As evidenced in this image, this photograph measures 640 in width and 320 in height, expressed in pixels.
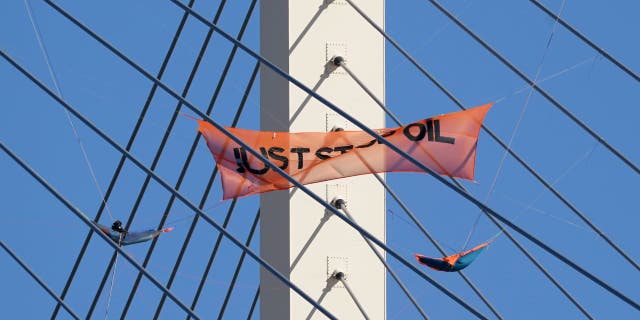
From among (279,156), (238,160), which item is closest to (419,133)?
(279,156)

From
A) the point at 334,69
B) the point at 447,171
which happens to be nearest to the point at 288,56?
the point at 334,69

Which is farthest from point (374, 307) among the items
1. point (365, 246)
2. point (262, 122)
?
point (262, 122)

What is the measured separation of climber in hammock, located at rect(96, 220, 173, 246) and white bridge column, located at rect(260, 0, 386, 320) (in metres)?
1.77

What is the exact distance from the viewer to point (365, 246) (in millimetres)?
31656

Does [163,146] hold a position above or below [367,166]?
above

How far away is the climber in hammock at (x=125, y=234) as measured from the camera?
98.8ft

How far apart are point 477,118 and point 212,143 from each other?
10.2 feet

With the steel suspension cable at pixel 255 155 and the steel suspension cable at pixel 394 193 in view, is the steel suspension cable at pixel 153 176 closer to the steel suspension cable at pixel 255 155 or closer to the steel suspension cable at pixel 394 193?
the steel suspension cable at pixel 255 155

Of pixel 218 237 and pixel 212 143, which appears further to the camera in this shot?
pixel 218 237

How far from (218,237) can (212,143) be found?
2255 mm

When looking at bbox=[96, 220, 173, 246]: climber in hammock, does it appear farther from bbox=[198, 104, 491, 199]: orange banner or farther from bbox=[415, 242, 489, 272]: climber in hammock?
bbox=[415, 242, 489, 272]: climber in hammock

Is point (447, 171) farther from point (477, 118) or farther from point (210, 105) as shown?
point (210, 105)

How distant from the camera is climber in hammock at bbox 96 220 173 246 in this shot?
30109 millimetres

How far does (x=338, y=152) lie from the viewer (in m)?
30.8
